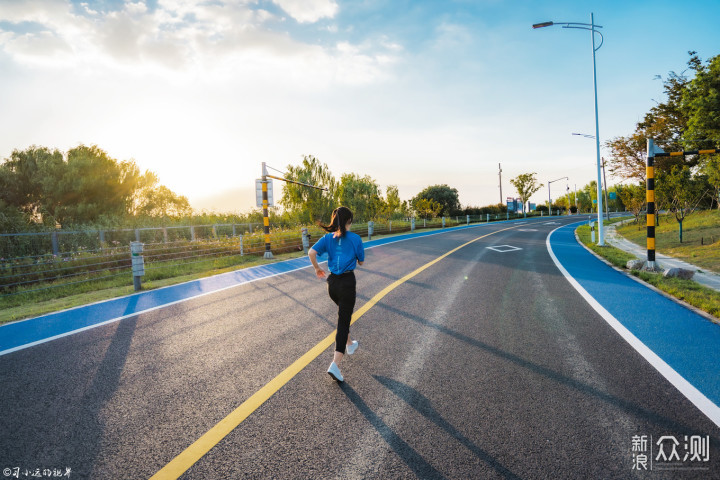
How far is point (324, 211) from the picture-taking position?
35.7m

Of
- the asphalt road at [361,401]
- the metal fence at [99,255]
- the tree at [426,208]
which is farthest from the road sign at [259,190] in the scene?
the tree at [426,208]

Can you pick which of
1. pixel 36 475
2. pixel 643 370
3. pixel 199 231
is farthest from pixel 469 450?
pixel 199 231

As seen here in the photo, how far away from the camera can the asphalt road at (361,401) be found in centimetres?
246

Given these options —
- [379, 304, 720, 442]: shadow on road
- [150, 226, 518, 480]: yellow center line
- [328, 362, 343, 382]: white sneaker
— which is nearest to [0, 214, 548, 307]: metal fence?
[150, 226, 518, 480]: yellow center line

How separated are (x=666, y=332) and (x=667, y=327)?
28cm

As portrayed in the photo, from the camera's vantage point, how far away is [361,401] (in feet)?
10.6

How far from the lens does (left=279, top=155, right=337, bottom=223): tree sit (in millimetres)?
34812

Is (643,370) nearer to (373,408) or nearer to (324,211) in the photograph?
(373,408)

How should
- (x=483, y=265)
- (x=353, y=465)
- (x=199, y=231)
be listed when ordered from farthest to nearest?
(x=199, y=231) < (x=483, y=265) < (x=353, y=465)

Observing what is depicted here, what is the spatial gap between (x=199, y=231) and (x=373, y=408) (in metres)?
23.0

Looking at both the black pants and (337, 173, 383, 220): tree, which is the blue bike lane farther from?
(337, 173, 383, 220): tree

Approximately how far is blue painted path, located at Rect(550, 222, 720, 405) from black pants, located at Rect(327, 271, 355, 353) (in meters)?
3.22

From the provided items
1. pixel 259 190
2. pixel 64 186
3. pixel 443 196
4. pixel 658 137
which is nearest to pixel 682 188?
pixel 658 137

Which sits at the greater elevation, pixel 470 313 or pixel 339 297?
pixel 339 297
